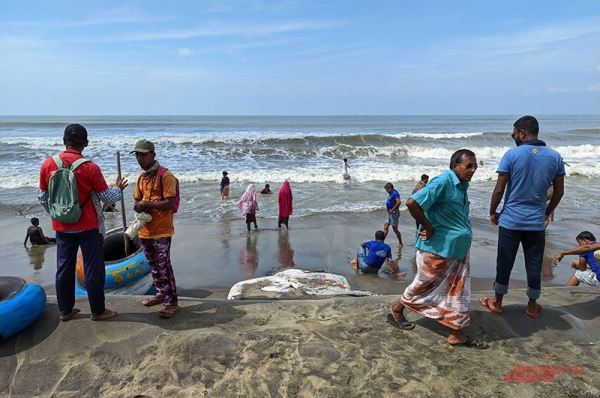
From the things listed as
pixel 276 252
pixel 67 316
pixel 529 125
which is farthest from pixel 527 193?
pixel 276 252

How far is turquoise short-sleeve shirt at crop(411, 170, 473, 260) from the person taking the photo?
3398 mm

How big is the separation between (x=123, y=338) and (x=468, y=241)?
3.18 metres

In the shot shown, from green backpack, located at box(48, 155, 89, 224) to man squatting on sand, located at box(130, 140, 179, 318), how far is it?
0.51 metres

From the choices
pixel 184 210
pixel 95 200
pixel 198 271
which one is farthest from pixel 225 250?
pixel 95 200

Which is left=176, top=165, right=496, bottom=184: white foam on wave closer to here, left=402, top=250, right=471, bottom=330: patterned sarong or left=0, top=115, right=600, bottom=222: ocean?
left=0, top=115, right=600, bottom=222: ocean

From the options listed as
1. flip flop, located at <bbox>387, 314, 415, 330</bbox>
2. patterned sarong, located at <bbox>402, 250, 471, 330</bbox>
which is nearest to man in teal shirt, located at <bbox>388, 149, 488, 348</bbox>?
patterned sarong, located at <bbox>402, 250, 471, 330</bbox>

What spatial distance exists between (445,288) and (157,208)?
107 inches

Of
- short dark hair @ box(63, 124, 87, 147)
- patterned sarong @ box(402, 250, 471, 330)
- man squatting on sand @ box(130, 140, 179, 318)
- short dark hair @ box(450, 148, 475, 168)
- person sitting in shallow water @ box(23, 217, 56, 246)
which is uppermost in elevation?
short dark hair @ box(63, 124, 87, 147)

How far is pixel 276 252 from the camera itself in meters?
9.28

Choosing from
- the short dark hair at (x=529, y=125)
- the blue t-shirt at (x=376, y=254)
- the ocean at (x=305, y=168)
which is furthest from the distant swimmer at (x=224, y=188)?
the short dark hair at (x=529, y=125)

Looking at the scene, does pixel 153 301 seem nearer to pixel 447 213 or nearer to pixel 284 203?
pixel 447 213

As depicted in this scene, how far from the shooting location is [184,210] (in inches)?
535

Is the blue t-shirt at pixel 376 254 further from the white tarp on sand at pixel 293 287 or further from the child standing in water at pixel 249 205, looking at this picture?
the child standing in water at pixel 249 205

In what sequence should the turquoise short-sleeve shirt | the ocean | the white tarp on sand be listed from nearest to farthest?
the turquoise short-sleeve shirt < the white tarp on sand < the ocean
